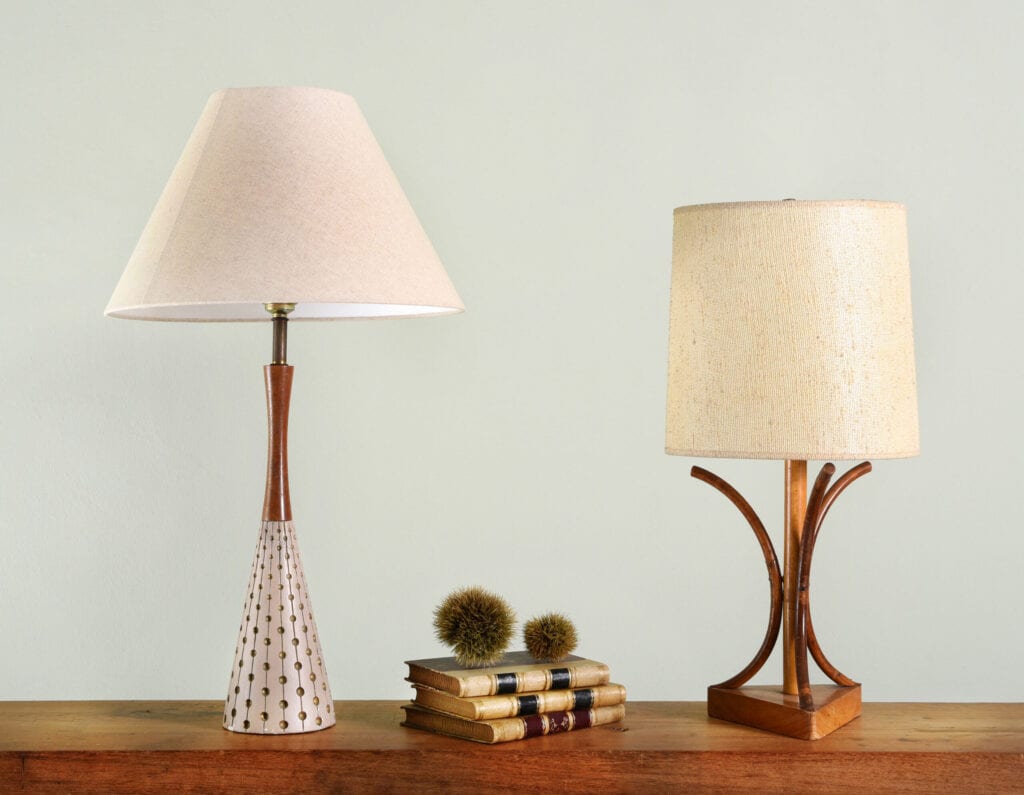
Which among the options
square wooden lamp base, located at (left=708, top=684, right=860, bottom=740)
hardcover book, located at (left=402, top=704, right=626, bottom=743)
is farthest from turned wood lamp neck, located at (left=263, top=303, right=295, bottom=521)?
Answer: square wooden lamp base, located at (left=708, top=684, right=860, bottom=740)

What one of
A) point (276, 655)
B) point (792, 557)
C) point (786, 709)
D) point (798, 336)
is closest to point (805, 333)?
point (798, 336)

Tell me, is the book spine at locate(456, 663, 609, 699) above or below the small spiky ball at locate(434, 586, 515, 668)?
below

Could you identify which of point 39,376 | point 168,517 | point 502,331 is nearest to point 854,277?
point 502,331

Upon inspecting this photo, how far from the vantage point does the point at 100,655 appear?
80.4 inches

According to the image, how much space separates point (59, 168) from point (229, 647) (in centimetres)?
84

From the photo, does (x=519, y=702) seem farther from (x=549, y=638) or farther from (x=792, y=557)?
(x=792, y=557)

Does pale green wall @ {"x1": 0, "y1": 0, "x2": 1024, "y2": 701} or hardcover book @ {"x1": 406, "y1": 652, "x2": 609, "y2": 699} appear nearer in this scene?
hardcover book @ {"x1": 406, "y1": 652, "x2": 609, "y2": 699}

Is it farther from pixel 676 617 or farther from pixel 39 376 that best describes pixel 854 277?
pixel 39 376

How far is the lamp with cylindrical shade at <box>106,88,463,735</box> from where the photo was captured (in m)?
1.31

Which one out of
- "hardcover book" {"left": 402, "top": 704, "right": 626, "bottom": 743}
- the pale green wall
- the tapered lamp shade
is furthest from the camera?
the pale green wall

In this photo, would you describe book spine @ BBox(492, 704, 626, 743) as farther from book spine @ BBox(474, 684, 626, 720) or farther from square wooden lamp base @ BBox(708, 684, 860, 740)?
square wooden lamp base @ BBox(708, 684, 860, 740)

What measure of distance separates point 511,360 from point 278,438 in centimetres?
67

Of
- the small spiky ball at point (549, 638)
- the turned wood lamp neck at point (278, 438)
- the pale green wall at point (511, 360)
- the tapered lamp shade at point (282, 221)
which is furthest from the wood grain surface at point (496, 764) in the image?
the pale green wall at point (511, 360)

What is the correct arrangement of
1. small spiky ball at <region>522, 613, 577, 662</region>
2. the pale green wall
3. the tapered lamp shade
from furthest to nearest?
the pale green wall → small spiky ball at <region>522, 613, 577, 662</region> → the tapered lamp shade
